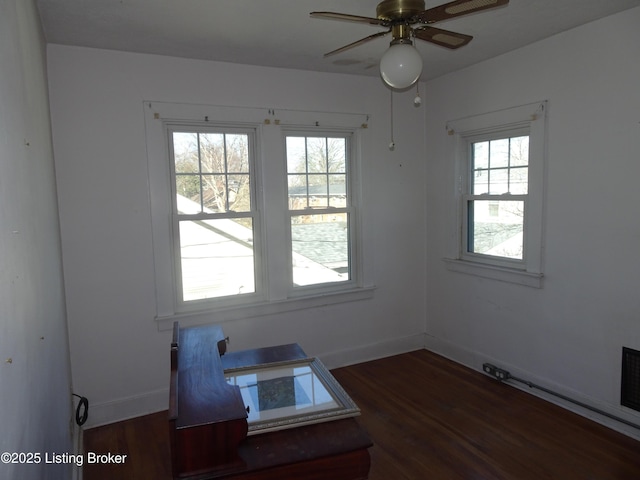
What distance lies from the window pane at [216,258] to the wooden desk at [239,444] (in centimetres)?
171

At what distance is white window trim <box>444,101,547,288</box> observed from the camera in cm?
315

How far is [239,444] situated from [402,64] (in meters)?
1.55

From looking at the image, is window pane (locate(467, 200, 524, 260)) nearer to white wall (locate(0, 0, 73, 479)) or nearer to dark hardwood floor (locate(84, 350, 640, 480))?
dark hardwood floor (locate(84, 350, 640, 480))

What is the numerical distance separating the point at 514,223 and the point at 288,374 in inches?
89.0

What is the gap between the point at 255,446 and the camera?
60.0 inches

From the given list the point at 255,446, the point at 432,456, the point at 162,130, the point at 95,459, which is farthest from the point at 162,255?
the point at 432,456

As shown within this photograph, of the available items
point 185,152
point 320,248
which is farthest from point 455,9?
point 320,248

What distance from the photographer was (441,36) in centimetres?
203

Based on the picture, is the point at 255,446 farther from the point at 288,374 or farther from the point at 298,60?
the point at 298,60

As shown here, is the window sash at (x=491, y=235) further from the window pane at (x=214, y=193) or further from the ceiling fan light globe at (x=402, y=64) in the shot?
the window pane at (x=214, y=193)

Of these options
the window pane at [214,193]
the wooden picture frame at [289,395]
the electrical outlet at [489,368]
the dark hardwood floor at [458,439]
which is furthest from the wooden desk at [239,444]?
the electrical outlet at [489,368]

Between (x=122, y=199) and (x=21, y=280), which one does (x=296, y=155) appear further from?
(x=21, y=280)

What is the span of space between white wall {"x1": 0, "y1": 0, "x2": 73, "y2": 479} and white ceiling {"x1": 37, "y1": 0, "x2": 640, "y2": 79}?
36.1 inches

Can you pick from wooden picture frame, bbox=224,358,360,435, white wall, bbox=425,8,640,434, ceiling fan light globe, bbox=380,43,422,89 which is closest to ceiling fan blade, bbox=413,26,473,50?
ceiling fan light globe, bbox=380,43,422,89
